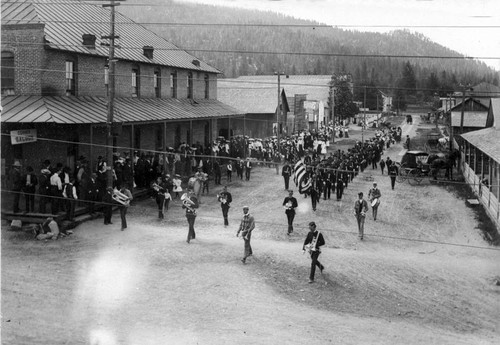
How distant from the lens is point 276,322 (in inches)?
484

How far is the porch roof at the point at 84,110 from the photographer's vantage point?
2123 centimetres

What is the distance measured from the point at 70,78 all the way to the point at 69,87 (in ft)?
1.47

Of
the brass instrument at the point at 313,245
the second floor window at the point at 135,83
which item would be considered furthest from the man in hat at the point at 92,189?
the second floor window at the point at 135,83

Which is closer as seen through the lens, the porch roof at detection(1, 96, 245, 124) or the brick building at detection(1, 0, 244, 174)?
the porch roof at detection(1, 96, 245, 124)

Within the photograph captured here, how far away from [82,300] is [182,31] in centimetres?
18354

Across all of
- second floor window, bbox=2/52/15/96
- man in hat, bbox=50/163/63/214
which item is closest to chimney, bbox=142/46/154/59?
second floor window, bbox=2/52/15/96

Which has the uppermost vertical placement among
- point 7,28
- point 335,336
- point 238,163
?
point 7,28

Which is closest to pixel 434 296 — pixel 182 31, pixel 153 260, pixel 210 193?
pixel 153 260

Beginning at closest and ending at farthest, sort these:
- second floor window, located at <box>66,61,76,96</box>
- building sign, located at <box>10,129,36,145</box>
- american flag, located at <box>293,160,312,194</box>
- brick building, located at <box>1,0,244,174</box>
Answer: building sign, located at <box>10,129,36,145</box> → brick building, located at <box>1,0,244,174</box> → second floor window, located at <box>66,61,76,96</box> → american flag, located at <box>293,160,312,194</box>

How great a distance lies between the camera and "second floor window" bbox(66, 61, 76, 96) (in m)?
25.3

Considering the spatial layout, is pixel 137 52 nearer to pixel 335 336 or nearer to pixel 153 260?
pixel 153 260

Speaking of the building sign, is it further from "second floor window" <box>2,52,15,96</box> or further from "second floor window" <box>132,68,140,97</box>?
"second floor window" <box>132,68,140,97</box>

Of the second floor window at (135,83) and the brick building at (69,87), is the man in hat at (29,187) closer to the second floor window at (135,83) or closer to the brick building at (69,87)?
the brick building at (69,87)

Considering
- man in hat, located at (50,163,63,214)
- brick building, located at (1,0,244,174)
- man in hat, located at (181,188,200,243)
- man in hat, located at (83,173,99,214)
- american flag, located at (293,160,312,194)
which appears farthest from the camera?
american flag, located at (293,160,312,194)
